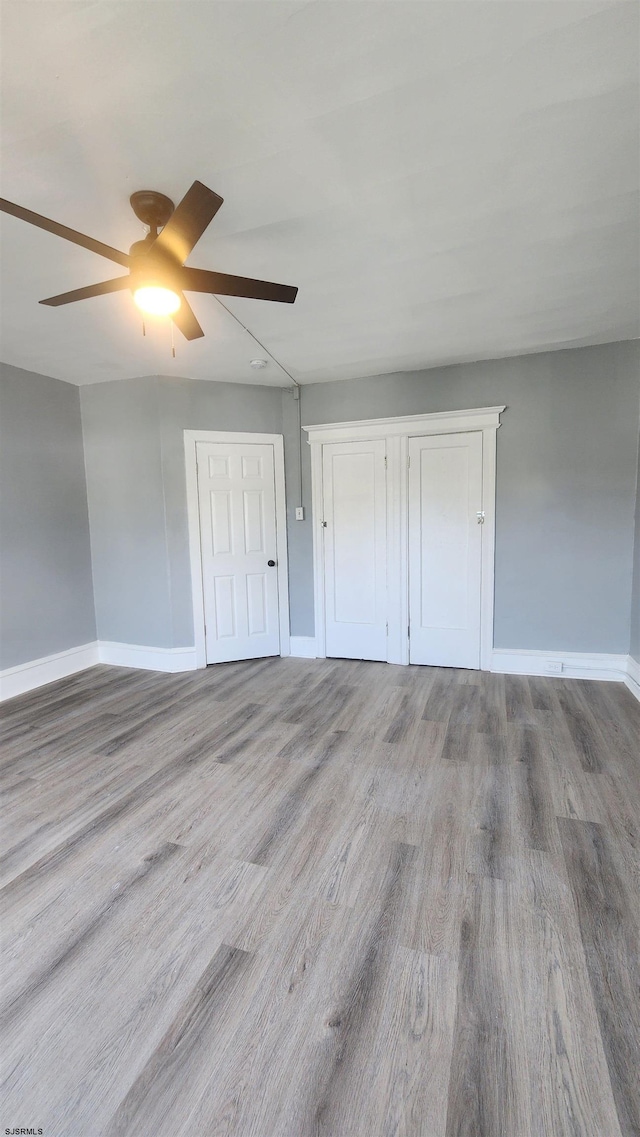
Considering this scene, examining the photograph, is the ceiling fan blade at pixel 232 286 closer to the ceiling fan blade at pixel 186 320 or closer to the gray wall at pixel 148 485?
the ceiling fan blade at pixel 186 320

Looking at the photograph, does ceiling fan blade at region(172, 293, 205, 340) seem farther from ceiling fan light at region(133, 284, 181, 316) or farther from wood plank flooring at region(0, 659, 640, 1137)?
wood plank flooring at region(0, 659, 640, 1137)

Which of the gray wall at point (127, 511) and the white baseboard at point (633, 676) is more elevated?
the gray wall at point (127, 511)

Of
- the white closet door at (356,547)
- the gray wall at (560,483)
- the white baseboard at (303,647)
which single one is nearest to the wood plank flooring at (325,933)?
the gray wall at (560,483)

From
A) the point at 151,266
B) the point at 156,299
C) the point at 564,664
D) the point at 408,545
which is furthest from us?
the point at 408,545

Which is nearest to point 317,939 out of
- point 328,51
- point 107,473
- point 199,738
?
point 199,738

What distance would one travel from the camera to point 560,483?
3.60 m

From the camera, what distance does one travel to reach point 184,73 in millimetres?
1313

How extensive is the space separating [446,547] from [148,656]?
2936 millimetres

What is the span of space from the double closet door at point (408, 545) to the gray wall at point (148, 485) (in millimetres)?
1024

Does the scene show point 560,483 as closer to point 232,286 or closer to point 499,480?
point 499,480

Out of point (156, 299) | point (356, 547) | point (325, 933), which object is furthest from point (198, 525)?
point (325, 933)

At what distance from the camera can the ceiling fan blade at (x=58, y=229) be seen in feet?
4.64

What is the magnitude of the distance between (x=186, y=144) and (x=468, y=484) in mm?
2952

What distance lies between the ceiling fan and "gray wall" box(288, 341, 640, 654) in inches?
95.2
